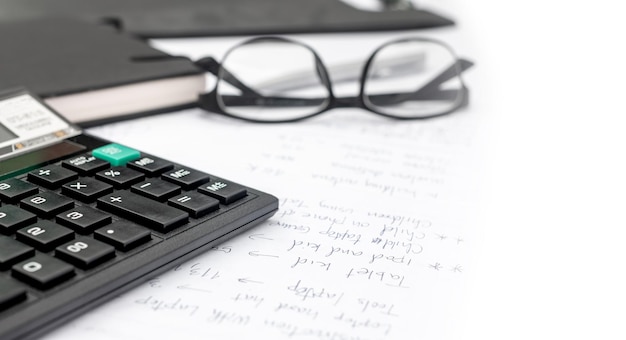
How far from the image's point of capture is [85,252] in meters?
0.34

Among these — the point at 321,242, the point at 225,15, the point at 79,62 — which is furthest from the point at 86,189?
the point at 225,15

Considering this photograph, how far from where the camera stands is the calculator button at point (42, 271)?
322 millimetres

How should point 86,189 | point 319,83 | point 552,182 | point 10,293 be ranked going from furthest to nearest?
point 319,83 → point 552,182 → point 86,189 → point 10,293

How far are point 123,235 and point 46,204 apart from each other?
2.0 inches

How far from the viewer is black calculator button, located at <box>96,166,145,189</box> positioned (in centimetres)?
42

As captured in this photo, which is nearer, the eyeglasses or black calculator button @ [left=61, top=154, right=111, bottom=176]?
black calculator button @ [left=61, top=154, right=111, bottom=176]

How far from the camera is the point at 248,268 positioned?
1.29ft

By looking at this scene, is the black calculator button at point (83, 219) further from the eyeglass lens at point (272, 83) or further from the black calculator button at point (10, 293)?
the eyeglass lens at point (272, 83)

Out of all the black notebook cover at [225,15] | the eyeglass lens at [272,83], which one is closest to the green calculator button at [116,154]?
the eyeglass lens at [272,83]

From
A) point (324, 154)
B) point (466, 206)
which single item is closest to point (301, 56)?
point (324, 154)

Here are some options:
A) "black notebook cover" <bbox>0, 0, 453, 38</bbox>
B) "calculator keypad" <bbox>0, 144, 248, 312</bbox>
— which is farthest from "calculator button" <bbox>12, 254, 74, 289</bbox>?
"black notebook cover" <bbox>0, 0, 453, 38</bbox>

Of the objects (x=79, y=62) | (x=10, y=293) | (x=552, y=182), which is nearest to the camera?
(x=10, y=293)

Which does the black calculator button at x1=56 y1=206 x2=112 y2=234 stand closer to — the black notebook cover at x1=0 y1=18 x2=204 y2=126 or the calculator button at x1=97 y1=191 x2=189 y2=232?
the calculator button at x1=97 y1=191 x2=189 y2=232

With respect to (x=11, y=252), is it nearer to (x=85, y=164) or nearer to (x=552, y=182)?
(x=85, y=164)
